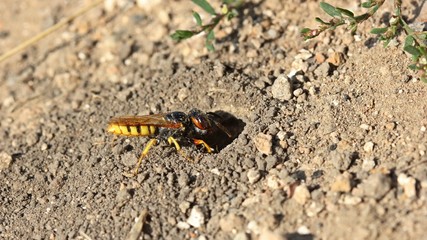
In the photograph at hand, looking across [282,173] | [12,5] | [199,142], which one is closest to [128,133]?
[199,142]

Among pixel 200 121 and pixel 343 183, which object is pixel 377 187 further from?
pixel 200 121

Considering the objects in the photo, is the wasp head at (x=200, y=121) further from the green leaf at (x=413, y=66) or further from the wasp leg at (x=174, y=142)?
the green leaf at (x=413, y=66)

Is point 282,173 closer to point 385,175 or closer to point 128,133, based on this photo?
point 385,175

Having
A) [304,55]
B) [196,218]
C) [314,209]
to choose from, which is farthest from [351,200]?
[304,55]

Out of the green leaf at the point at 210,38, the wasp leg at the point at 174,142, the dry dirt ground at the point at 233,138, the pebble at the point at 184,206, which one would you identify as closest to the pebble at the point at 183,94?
the dry dirt ground at the point at 233,138

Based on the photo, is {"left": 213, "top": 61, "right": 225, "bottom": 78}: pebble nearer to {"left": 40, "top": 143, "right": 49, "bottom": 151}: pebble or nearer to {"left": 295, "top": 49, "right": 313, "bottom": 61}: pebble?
{"left": 295, "top": 49, "right": 313, "bottom": 61}: pebble

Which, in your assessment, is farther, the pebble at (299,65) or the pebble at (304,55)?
the pebble at (304,55)
